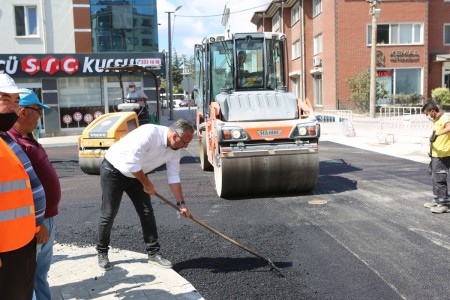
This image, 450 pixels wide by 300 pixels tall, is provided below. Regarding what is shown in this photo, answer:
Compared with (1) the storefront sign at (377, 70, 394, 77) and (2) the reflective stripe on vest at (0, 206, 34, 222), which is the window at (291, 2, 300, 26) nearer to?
(1) the storefront sign at (377, 70, 394, 77)

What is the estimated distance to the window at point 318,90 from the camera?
35.6 meters

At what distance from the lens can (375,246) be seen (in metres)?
5.54

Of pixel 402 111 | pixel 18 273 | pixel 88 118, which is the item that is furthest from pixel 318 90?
pixel 18 273

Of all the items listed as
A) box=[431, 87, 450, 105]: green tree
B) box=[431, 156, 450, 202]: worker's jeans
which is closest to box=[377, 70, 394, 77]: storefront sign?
box=[431, 87, 450, 105]: green tree

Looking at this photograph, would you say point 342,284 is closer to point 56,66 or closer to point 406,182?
point 406,182

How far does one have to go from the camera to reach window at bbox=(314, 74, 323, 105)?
35625 mm

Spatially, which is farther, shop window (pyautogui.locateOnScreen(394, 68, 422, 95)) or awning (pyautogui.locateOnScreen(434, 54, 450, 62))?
shop window (pyautogui.locateOnScreen(394, 68, 422, 95))

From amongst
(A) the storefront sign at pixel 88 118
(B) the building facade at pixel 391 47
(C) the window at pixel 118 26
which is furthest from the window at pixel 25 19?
(B) the building facade at pixel 391 47

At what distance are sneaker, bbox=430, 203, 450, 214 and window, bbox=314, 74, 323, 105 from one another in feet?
94.9

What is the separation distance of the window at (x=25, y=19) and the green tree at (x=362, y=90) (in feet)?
59.9

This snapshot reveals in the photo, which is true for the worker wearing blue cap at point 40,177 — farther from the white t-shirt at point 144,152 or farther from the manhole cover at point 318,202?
the manhole cover at point 318,202

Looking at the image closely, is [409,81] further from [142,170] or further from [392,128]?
[142,170]

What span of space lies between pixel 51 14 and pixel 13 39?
205 cm

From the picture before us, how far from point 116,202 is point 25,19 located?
19736 millimetres
